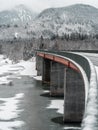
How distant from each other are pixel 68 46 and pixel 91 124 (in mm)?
185529

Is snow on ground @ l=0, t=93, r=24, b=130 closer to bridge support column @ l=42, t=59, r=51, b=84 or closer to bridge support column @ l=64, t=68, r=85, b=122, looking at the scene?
bridge support column @ l=64, t=68, r=85, b=122

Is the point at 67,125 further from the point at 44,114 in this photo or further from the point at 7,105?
the point at 7,105

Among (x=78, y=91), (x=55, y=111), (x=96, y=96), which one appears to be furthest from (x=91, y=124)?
(x=55, y=111)

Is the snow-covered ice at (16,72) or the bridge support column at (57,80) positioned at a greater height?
the bridge support column at (57,80)

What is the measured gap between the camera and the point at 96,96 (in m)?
11.0

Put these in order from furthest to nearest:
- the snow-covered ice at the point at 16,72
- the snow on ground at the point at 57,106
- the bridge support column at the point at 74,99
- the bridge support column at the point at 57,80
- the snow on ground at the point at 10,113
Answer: the snow-covered ice at the point at 16,72
the bridge support column at the point at 57,80
the snow on ground at the point at 57,106
the bridge support column at the point at 74,99
the snow on ground at the point at 10,113

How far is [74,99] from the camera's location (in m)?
40.0

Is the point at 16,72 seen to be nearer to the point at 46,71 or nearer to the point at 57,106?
the point at 46,71

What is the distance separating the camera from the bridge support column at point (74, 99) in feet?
130

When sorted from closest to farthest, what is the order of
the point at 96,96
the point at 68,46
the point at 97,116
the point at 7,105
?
the point at 97,116 < the point at 96,96 < the point at 7,105 < the point at 68,46

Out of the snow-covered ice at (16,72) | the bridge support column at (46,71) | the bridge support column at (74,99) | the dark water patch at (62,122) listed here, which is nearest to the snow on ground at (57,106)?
the bridge support column at (74,99)

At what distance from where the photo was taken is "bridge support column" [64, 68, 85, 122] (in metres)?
39.5

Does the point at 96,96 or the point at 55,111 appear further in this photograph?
the point at 55,111

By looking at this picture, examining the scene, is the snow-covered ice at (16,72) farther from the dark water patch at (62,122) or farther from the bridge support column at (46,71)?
the dark water patch at (62,122)
